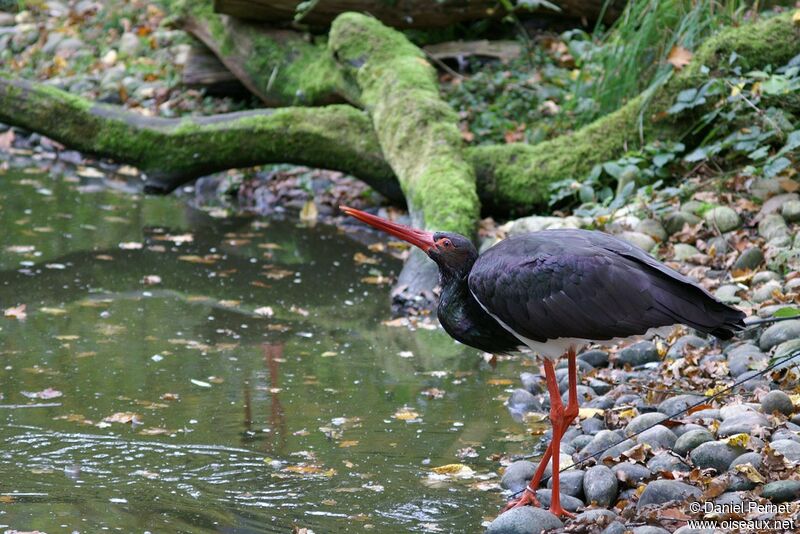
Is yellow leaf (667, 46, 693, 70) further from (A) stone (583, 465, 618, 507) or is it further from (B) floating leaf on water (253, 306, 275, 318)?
(A) stone (583, 465, 618, 507)

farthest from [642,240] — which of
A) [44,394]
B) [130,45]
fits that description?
[130,45]

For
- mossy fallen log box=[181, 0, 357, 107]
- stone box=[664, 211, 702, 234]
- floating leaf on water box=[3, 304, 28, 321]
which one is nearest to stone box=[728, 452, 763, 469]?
stone box=[664, 211, 702, 234]

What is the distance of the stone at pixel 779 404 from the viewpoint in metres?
4.16

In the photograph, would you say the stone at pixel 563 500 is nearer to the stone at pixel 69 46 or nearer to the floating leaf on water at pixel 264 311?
the floating leaf on water at pixel 264 311

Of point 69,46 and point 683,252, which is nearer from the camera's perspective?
point 683,252

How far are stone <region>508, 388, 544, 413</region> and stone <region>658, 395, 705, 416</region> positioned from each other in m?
0.77

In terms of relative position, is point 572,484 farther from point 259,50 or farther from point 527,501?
point 259,50

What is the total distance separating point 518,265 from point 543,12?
312 inches

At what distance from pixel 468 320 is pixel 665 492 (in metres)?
0.97

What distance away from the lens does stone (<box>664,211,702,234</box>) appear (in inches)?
259

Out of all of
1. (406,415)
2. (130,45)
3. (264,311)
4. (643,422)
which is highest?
(643,422)

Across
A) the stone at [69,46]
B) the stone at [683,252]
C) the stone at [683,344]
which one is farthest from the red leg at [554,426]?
the stone at [69,46]

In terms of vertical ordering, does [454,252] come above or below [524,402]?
above

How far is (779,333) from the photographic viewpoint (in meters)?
4.86
